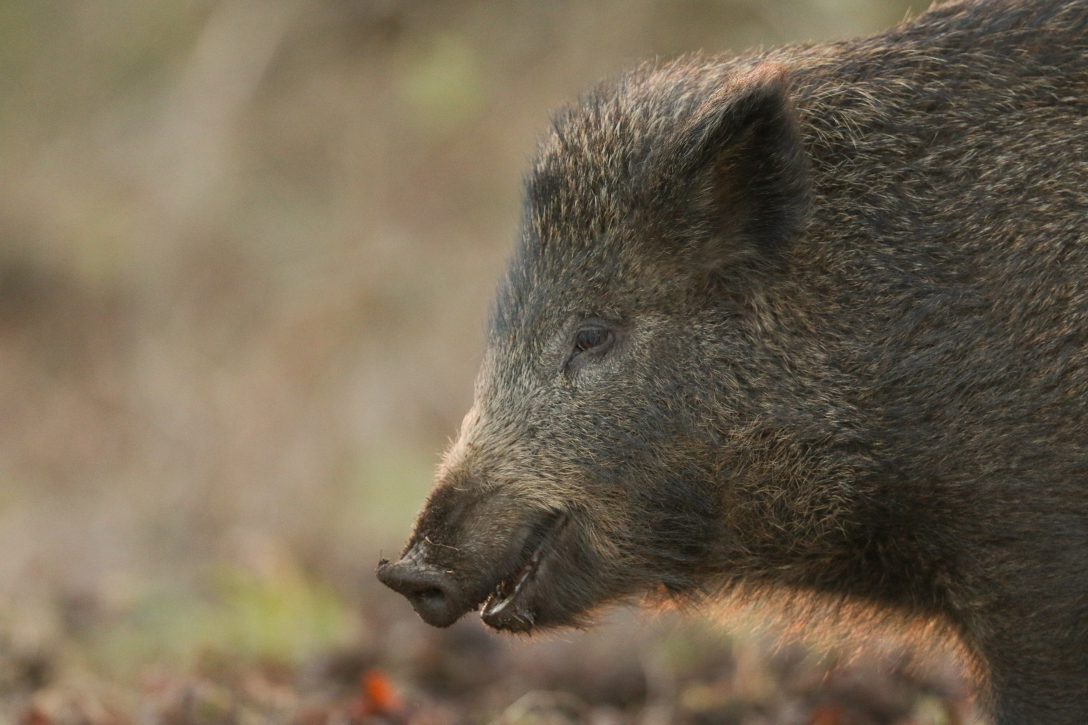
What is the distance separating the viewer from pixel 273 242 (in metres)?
11.8

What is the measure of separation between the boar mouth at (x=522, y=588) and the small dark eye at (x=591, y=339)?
0.60 metres

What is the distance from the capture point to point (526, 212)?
16.5ft

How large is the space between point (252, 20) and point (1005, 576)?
9.13 m

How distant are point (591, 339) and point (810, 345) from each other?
2.50 ft

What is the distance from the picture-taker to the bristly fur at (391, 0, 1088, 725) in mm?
4078

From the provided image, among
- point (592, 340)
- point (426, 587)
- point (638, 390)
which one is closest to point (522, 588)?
point (426, 587)

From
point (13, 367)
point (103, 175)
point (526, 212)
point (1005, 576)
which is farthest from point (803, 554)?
point (13, 367)

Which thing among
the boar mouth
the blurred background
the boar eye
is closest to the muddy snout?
the boar mouth

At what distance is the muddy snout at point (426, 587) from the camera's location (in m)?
4.17

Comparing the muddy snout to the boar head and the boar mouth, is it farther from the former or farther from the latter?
the boar mouth

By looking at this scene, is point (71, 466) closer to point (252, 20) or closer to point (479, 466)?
point (252, 20)

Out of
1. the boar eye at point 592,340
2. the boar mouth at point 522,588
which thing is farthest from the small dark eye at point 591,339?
the boar mouth at point 522,588

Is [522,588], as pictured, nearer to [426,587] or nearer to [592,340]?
[426,587]

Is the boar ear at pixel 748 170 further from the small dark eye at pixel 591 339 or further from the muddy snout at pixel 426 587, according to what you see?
the muddy snout at pixel 426 587
